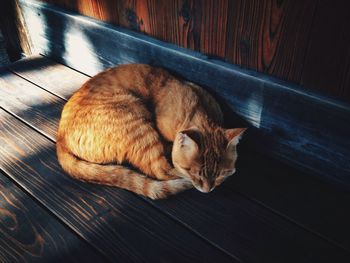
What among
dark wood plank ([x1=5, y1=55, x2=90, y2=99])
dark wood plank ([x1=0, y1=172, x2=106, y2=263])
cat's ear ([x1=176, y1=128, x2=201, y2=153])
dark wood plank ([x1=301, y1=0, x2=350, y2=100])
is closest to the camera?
dark wood plank ([x1=301, y1=0, x2=350, y2=100])

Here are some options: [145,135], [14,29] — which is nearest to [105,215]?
[145,135]

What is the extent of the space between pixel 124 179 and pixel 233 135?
0.64 metres

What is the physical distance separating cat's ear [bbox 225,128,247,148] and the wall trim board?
0.29 metres

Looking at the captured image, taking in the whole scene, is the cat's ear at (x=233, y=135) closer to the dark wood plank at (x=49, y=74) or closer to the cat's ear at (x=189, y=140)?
the cat's ear at (x=189, y=140)

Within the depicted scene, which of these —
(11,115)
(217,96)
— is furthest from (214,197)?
(11,115)

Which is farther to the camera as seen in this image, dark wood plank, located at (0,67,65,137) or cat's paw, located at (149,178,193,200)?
dark wood plank, located at (0,67,65,137)

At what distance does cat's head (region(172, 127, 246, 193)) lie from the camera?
5.19ft

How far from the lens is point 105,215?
61.4 inches

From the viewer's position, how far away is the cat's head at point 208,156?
1582 mm

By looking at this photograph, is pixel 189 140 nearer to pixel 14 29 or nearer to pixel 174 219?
pixel 174 219

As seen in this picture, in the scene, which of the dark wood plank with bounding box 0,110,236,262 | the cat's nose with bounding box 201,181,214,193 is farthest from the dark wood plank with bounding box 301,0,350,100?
the dark wood plank with bounding box 0,110,236,262

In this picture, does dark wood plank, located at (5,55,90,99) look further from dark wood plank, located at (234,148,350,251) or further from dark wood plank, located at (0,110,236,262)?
dark wood plank, located at (234,148,350,251)

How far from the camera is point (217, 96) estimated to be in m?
1.92

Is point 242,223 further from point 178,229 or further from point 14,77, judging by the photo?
point 14,77
